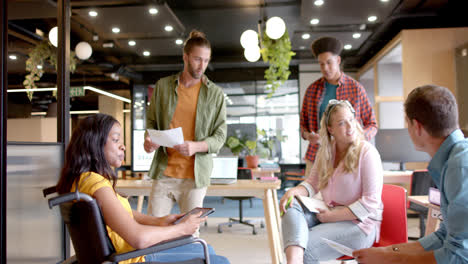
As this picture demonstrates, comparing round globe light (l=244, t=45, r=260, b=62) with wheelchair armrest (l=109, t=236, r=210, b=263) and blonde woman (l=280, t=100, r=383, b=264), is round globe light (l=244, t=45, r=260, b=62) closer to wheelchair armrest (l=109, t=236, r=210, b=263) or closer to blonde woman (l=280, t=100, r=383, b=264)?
blonde woman (l=280, t=100, r=383, b=264)

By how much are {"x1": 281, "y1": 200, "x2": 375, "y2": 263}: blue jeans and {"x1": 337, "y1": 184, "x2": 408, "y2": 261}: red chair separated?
14cm

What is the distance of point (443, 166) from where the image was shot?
1158mm

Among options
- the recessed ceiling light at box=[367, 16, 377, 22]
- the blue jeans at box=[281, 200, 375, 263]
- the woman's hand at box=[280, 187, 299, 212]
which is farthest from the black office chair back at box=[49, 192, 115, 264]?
the recessed ceiling light at box=[367, 16, 377, 22]

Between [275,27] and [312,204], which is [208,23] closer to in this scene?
[275,27]

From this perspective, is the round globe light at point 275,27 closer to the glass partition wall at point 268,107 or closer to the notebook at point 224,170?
the notebook at point 224,170

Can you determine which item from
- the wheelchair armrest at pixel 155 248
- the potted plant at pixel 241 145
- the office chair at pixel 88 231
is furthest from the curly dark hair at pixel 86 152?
the potted plant at pixel 241 145

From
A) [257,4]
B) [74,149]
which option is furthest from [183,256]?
[257,4]

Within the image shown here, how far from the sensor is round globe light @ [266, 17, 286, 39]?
4.95 meters

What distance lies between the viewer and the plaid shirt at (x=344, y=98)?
2.77 metres

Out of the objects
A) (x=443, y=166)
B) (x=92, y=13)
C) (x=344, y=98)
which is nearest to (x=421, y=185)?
(x=344, y=98)

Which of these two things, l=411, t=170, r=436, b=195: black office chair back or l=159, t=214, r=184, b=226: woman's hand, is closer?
l=159, t=214, r=184, b=226: woman's hand

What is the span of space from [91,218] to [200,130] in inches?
44.0

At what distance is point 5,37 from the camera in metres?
1.74

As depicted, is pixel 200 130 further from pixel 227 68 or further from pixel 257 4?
pixel 227 68
